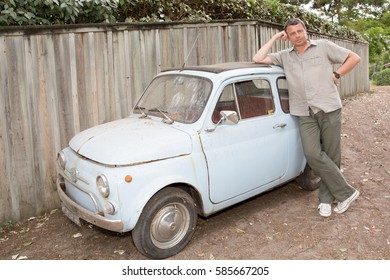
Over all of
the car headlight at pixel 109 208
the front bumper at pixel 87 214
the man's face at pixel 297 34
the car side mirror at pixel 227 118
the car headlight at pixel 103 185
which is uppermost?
the man's face at pixel 297 34

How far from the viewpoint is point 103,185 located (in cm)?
362

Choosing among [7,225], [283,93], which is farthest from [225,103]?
[7,225]

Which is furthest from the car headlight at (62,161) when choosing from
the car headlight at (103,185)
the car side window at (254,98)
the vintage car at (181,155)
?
the car side window at (254,98)

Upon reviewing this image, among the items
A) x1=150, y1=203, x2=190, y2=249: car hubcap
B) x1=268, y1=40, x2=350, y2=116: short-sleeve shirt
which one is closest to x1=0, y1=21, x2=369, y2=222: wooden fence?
x1=268, y1=40, x2=350, y2=116: short-sleeve shirt

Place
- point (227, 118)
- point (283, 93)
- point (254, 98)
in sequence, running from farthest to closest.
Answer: point (283, 93) < point (254, 98) < point (227, 118)

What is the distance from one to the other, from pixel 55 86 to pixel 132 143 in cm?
191

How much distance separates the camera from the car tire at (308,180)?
5.54 m

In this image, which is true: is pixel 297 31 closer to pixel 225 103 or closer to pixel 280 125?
pixel 280 125

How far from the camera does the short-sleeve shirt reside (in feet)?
15.5

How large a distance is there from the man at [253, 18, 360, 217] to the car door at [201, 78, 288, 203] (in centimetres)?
30

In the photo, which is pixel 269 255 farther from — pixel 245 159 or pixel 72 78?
pixel 72 78

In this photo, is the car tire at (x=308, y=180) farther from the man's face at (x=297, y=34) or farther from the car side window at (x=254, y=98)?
the man's face at (x=297, y=34)

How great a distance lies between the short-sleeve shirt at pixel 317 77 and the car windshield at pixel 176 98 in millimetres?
1252

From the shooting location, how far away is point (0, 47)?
4.66 meters
